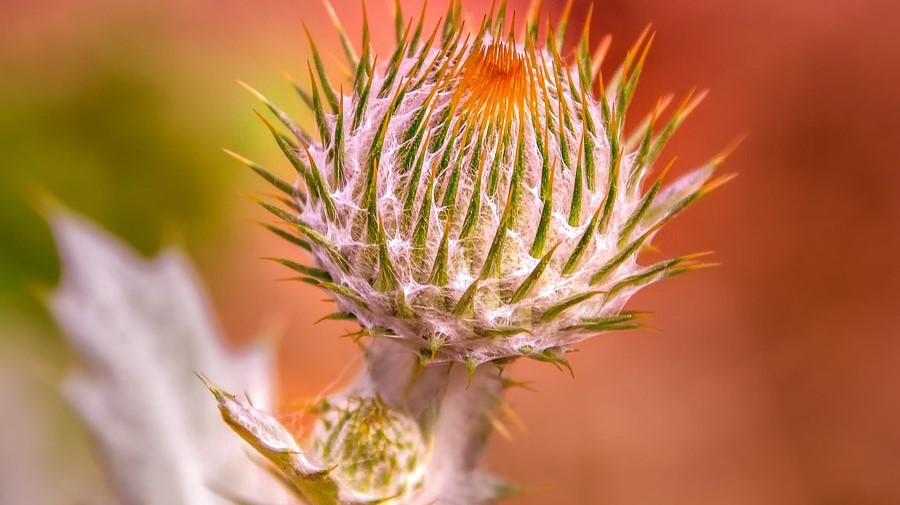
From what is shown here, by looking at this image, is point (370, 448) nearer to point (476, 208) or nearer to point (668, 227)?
point (476, 208)

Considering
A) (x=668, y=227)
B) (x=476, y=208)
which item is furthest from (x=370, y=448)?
(x=668, y=227)

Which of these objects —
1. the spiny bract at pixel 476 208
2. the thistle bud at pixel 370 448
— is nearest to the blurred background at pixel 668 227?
the thistle bud at pixel 370 448

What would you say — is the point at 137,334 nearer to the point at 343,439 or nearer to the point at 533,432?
the point at 343,439

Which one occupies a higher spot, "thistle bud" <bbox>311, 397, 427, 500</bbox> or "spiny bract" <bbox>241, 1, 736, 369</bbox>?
"spiny bract" <bbox>241, 1, 736, 369</bbox>

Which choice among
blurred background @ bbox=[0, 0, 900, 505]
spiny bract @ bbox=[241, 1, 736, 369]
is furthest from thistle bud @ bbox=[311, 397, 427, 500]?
blurred background @ bbox=[0, 0, 900, 505]

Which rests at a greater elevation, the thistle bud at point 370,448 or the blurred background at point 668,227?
the blurred background at point 668,227

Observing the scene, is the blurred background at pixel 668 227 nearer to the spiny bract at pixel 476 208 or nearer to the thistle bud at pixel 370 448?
the thistle bud at pixel 370 448

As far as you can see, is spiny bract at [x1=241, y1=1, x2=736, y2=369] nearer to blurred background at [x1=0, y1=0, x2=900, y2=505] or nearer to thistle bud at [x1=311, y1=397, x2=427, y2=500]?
thistle bud at [x1=311, y1=397, x2=427, y2=500]
